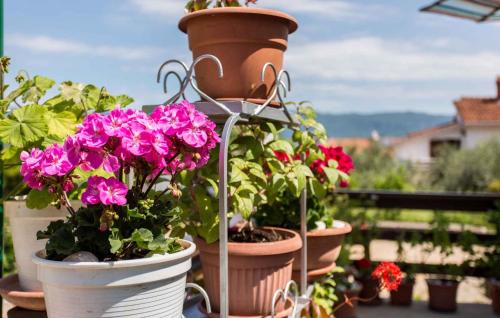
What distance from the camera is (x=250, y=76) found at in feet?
4.63

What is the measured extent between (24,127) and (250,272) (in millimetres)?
701

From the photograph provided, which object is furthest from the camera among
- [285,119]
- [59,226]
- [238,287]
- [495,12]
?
[495,12]

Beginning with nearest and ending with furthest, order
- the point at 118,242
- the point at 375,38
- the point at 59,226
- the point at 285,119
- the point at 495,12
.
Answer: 1. the point at 118,242
2. the point at 59,226
3. the point at 285,119
4. the point at 495,12
5. the point at 375,38

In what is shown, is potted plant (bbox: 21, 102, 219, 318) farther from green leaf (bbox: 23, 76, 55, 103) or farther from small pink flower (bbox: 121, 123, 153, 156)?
green leaf (bbox: 23, 76, 55, 103)

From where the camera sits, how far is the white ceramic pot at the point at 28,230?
1344mm

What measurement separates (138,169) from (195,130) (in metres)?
0.14

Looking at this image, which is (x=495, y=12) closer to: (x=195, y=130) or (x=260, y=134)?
(x=260, y=134)

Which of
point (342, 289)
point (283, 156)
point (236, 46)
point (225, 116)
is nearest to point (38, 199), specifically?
point (225, 116)

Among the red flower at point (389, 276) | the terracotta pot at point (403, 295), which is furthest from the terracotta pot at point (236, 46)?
the terracotta pot at point (403, 295)

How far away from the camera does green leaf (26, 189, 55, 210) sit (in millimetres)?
1278

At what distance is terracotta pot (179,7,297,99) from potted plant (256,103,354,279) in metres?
0.39

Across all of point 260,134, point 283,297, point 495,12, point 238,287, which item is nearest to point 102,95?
point 260,134

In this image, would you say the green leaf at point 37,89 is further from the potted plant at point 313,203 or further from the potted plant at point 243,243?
the potted plant at point 313,203

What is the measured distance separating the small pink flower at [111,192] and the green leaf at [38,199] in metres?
0.38
